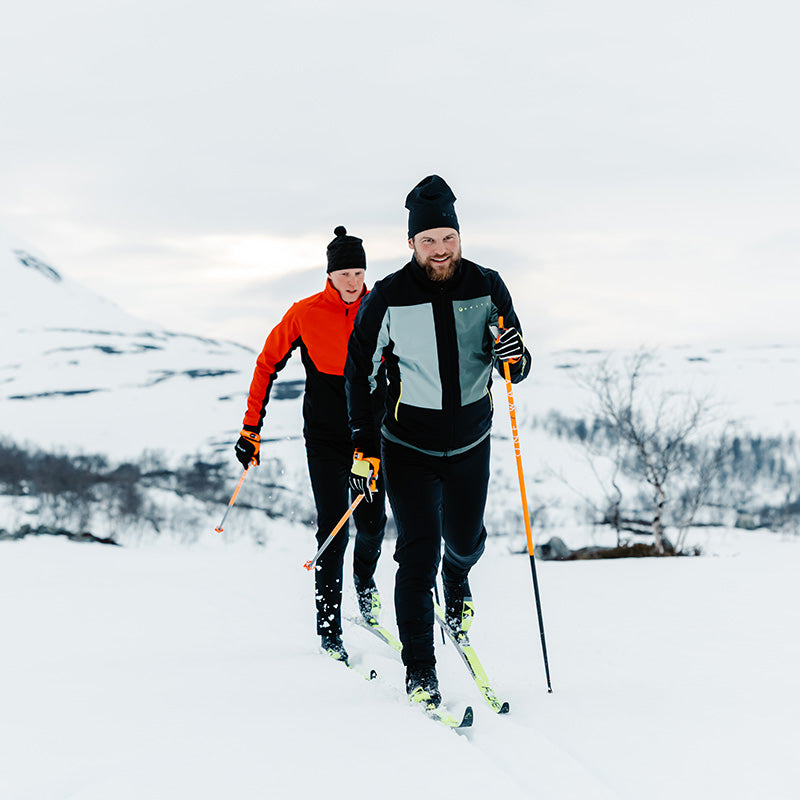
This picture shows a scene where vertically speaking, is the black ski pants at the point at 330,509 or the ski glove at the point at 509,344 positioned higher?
the ski glove at the point at 509,344

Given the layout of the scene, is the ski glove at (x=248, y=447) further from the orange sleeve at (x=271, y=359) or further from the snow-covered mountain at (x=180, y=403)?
the snow-covered mountain at (x=180, y=403)

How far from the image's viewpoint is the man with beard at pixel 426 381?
2.92m

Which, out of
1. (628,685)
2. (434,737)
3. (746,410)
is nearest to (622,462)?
(628,685)

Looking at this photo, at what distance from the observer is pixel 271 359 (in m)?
3.89

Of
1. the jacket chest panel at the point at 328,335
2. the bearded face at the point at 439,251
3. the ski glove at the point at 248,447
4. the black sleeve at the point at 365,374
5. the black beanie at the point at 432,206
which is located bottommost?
the ski glove at the point at 248,447

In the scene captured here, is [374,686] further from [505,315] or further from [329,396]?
[505,315]

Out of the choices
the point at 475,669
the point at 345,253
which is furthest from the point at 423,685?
the point at 345,253

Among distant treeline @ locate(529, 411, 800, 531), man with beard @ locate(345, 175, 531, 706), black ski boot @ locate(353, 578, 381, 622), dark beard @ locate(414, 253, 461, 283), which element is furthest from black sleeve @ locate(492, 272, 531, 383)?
distant treeline @ locate(529, 411, 800, 531)

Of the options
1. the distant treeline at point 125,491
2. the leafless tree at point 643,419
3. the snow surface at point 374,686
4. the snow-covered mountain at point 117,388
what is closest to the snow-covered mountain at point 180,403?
the snow-covered mountain at point 117,388

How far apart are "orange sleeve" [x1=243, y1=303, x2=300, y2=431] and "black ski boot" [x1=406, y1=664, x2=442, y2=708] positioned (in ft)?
6.07

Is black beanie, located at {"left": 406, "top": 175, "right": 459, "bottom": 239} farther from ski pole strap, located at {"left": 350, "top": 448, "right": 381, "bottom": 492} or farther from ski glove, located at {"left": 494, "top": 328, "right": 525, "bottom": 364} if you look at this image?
ski pole strap, located at {"left": 350, "top": 448, "right": 381, "bottom": 492}

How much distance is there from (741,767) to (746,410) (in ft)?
576

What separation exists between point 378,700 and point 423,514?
0.82 metres

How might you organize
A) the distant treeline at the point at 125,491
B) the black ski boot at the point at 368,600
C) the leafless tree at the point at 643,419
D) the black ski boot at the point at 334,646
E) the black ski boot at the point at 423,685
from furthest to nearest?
1. the distant treeline at the point at 125,491
2. the leafless tree at the point at 643,419
3. the black ski boot at the point at 368,600
4. the black ski boot at the point at 334,646
5. the black ski boot at the point at 423,685
